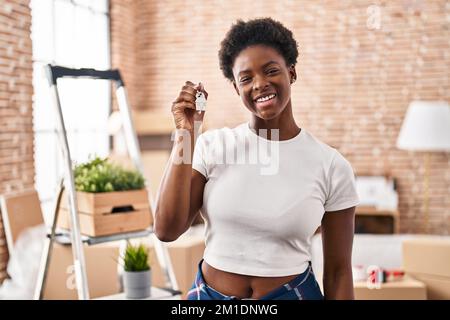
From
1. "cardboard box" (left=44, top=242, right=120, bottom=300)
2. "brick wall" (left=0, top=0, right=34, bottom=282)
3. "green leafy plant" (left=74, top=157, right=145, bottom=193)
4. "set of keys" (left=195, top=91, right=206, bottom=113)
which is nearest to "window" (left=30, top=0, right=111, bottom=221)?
"brick wall" (left=0, top=0, right=34, bottom=282)

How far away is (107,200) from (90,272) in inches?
30.0

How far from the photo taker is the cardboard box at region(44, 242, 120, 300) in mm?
2945

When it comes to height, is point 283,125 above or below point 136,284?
above

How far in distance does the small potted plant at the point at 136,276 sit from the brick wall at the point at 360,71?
3152mm

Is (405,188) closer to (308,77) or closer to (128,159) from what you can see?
(308,77)

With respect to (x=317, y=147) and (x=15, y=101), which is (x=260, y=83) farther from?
(x=15, y=101)

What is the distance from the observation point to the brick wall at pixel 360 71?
517 centimetres

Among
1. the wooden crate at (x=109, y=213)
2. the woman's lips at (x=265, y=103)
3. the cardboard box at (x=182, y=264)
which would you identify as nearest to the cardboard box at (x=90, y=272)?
the cardboard box at (x=182, y=264)

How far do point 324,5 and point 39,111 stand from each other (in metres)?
2.81

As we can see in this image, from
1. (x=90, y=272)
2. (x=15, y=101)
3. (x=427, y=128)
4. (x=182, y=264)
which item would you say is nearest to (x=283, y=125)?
(x=182, y=264)

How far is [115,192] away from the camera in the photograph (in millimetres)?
2418

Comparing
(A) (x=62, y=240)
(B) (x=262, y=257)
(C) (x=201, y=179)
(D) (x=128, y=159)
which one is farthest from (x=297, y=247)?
(D) (x=128, y=159)

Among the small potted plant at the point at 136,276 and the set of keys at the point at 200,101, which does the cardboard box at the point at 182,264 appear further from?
the set of keys at the point at 200,101

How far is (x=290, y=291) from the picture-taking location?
821 millimetres
